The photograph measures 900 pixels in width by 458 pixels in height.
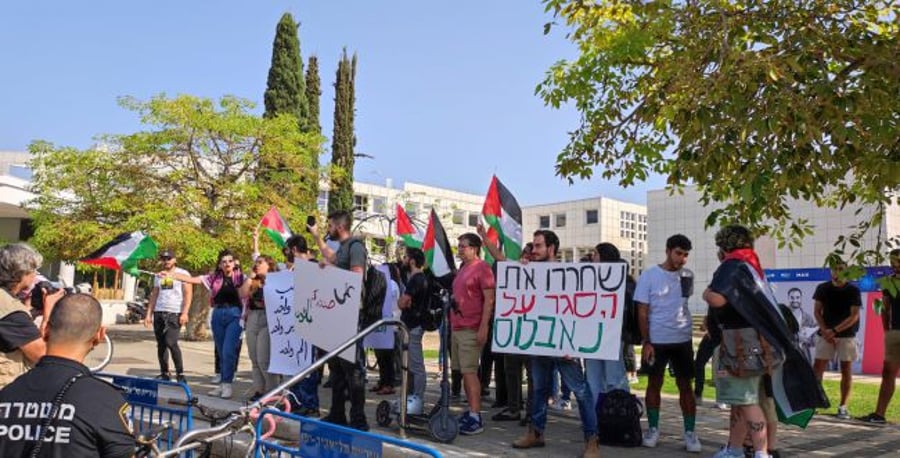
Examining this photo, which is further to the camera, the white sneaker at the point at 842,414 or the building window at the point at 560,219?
the building window at the point at 560,219

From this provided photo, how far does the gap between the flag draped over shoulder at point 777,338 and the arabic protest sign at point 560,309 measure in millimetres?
880

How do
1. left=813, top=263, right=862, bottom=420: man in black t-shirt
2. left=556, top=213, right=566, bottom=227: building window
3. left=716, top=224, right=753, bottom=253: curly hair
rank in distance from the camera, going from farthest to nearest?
1. left=556, top=213, right=566, bottom=227: building window
2. left=813, top=263, right=862, bottom=420: man in black t-shirt
3. left=716, top=224, right=753, bottom=253: curly hair

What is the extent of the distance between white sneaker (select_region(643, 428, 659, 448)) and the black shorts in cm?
56

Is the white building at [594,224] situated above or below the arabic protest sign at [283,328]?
above

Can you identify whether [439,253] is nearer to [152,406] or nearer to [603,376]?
[603,376]

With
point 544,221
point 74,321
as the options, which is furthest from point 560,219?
point 74,321

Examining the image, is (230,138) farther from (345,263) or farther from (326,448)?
(326,448)

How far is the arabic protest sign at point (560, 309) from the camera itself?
596 centimetres

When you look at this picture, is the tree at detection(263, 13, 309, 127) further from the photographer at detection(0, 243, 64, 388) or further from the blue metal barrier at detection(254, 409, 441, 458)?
the blue metal barrier at detection(254, 409, 441, 458)

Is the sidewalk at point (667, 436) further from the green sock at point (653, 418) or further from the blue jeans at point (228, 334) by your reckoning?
the blue jeans at point (228, 334)

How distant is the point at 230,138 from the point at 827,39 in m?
16.2

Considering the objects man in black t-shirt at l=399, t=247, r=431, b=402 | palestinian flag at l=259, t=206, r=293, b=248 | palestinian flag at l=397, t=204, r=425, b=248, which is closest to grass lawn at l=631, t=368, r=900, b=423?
palestinian flag at l=397, t=204, r=425, b=248

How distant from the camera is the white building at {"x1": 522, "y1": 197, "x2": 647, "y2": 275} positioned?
70.6m

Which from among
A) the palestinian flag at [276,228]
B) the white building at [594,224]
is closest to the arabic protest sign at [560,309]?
the palestinian flag at [276,228]
